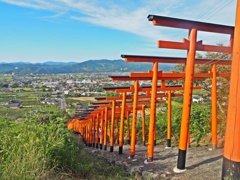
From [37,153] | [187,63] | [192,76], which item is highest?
[187,63]

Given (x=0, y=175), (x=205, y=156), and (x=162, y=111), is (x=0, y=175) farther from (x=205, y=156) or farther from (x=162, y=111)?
(x=162, y=111)

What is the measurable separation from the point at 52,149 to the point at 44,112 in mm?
1053

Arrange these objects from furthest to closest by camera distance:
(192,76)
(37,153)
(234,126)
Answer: (192,76), (37,153), (234,126)

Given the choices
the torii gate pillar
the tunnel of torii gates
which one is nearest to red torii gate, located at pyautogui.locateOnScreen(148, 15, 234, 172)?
the tunnel of torii gates

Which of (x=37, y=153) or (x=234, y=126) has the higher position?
(x=234, y=126)

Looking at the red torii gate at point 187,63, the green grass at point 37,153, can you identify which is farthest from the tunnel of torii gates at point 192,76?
the green grass at point 37,153

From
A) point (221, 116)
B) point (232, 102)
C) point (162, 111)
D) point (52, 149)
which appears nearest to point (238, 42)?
point (232, 102)

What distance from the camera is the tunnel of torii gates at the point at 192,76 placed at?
149 inches

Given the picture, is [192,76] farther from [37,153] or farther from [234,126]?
[37,153]

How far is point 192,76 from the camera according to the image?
5.43 m

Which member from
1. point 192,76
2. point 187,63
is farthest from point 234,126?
point 187,63

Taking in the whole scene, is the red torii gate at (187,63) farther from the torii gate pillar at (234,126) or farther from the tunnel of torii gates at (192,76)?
the torii gate pillar at (234,126)

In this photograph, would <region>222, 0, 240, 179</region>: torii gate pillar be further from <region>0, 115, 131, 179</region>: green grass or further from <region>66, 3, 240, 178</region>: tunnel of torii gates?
<region>0, 115, 131, 179</region>: green grass

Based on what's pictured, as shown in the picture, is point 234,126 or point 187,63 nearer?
point 234,126
